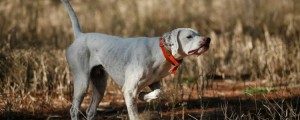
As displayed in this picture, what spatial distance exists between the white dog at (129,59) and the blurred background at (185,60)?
0.46m

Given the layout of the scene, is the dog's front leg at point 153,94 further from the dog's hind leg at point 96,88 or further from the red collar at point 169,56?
the dog's hind leg at point 96,88

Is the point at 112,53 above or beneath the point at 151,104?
above

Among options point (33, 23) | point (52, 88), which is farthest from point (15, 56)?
point (33, 23)

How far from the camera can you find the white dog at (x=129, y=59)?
615cm

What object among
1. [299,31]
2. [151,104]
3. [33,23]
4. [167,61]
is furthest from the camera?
[33,23]

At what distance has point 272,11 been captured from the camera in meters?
14.2

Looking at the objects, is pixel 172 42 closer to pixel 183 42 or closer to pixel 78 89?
pixel 183 42

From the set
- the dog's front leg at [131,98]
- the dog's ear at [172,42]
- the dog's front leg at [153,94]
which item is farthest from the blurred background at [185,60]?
the dog's ear at [172,42]

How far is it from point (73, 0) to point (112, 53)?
989 centimetres

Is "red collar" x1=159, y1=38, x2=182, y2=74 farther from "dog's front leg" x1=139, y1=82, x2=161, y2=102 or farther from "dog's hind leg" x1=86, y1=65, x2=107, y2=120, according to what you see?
"dog's hind leg" x1=86, y1=65, x2=107, y2=120

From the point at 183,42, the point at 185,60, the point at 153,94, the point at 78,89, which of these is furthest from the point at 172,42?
the point at 185,60

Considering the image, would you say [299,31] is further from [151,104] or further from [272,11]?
[151,104]

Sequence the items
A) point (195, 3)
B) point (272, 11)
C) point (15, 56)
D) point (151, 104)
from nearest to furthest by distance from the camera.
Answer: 1. point (151, 104)
2. point (15, 56)
3. point (272, 11)
4. point (195, 3)

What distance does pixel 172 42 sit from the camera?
20.0ft
